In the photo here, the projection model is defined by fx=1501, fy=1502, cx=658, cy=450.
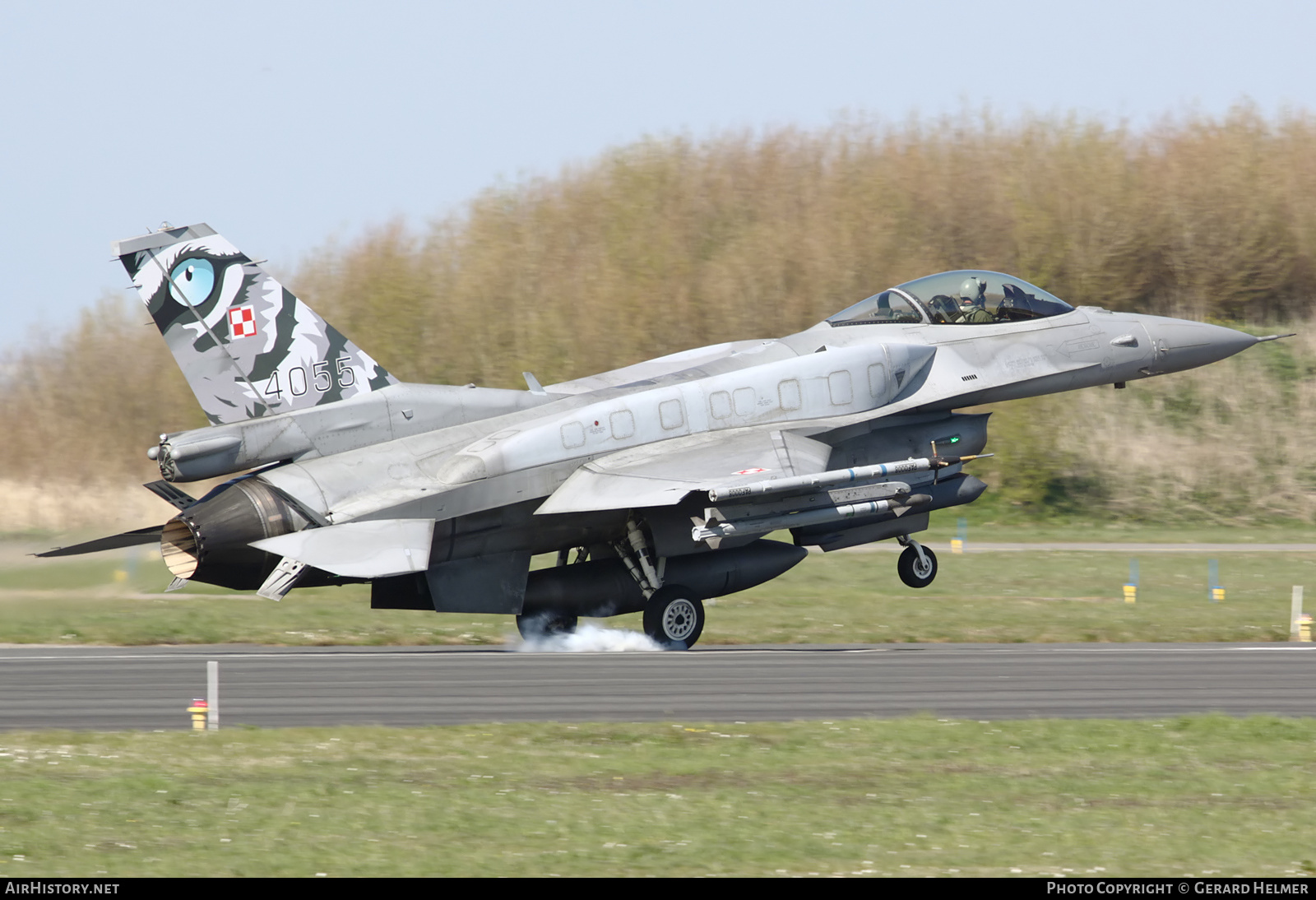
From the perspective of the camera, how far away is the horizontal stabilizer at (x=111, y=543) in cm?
1819

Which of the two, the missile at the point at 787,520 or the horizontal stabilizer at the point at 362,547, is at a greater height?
the horizontal stabilizer at the point at 362,547

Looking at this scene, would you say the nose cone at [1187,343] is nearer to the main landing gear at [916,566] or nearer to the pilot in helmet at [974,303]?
the pilot in helmet at [974,303]

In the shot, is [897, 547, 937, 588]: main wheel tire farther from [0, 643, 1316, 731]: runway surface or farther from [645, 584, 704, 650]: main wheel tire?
[645, 584, 704, 650]: main wheel tire

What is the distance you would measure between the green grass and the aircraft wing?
227 inches

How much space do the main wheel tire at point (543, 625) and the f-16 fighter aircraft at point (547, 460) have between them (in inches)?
1.5

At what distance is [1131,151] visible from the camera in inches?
1962

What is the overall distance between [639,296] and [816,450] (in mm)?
26879

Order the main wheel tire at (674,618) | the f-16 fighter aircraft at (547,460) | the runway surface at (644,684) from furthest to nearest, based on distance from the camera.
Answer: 1. the main wheel tire at (674,618)
2. the f-16 fighter aircraft at (547,460)
3. the runway surface at (644,684)

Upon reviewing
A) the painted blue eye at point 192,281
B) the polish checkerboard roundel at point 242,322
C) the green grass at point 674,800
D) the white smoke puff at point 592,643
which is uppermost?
the painted blue eye at point 192,281

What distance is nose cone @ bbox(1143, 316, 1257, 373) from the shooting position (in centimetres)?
2194

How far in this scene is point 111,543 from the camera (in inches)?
721

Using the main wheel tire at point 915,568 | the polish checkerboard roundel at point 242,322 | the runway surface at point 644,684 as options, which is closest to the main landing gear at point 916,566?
the main wheel tire at point 915,568

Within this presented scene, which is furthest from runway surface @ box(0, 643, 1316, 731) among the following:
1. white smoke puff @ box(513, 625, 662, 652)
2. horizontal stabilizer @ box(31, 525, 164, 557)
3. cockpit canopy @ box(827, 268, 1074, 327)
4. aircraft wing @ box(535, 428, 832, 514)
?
cockpit canopy @ box(827, 268, 1074, 327)

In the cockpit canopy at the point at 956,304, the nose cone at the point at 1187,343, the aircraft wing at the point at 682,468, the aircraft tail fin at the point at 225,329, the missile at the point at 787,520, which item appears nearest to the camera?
the aircraft wing at the point at 682,468
